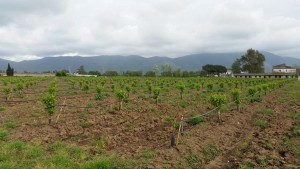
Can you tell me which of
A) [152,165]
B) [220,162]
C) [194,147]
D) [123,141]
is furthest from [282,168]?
[123,141]

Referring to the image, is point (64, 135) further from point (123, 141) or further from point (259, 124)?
point (259, 124)

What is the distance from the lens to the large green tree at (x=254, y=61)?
11082 centimetres

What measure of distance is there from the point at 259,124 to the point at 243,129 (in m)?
1.10

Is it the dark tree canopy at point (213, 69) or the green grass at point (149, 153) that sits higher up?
the dark tree canopy at point (213, 69)

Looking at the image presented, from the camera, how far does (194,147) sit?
25.1ft

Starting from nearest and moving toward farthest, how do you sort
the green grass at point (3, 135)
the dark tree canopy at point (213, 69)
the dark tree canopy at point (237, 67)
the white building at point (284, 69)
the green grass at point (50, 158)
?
the green grass at point (50, 158) < the green grass at point (3, 135) < the dark tree canopy at point (237, 67) < the dark tree canopy at point (213, 69) < the white building at point (284, 69)

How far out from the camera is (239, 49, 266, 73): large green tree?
364 feet

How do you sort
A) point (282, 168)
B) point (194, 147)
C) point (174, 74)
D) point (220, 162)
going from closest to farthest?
1. point (282, 168)
2. point (220, 162)
3. point (194, 147)
4. point (174, 74)

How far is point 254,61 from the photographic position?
11275cm

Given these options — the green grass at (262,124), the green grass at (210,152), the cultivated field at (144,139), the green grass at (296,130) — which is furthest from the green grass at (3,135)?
the green grass at (296,130)

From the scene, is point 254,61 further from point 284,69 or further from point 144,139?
point 144,139

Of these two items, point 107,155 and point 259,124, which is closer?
point 107,155

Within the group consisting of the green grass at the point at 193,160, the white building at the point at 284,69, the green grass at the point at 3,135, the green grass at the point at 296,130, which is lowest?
the green grass at the point at 193,160

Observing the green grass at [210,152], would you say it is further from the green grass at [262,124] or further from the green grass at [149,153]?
the green grass at [262,124]
